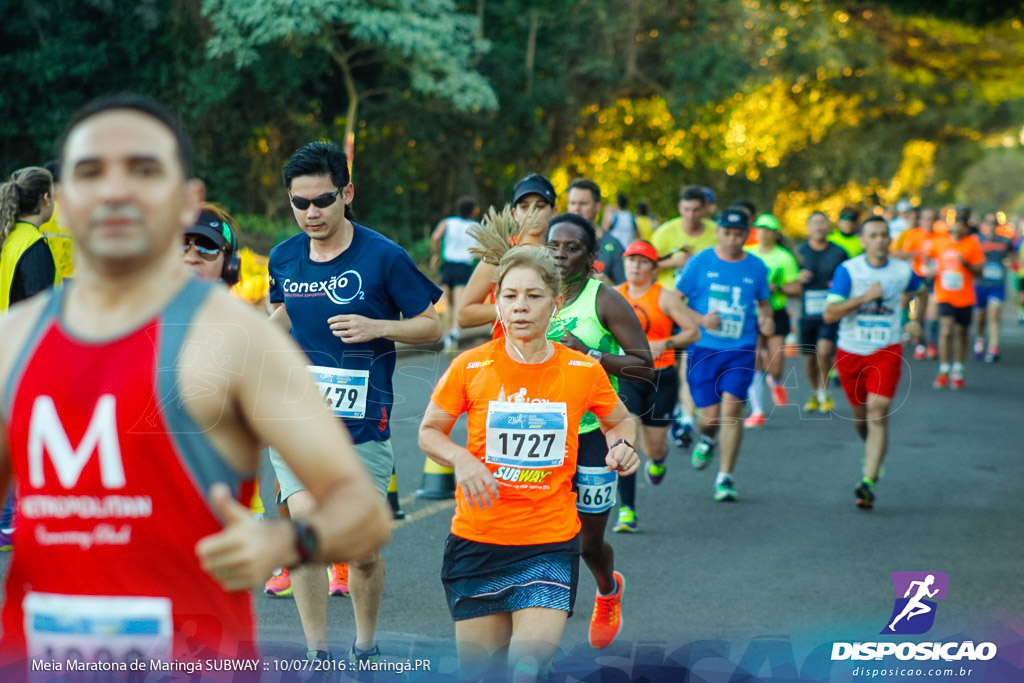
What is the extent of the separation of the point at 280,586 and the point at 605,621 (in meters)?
1.67

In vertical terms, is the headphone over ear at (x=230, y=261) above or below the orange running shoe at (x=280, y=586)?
above

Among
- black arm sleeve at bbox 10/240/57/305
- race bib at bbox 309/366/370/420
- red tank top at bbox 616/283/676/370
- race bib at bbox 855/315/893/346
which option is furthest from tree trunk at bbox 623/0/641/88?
race bib at bbox 309/366/370/420

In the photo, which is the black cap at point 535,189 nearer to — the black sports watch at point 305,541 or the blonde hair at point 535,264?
the blonde hair at point 535,264

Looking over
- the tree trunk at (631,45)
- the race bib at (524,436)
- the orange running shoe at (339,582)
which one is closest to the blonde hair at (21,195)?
the orange running shoe at (339,582)

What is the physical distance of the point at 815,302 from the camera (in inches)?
490

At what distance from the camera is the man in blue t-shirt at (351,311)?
4.74 metres

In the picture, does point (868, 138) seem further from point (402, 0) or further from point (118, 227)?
point (118, 227)

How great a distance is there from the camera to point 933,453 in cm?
1020

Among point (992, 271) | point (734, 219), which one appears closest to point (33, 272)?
point (734, 219)

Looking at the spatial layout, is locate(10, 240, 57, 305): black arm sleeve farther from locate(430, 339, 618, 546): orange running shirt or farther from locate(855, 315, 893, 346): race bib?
locate(855, 315, 893, 346): race bib

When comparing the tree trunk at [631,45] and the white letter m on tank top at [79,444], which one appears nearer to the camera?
the white letter m on tank top at [79,444]

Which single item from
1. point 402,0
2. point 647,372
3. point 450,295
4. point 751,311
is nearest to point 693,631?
point 647,372

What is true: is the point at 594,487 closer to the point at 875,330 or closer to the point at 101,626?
the point at 101,626

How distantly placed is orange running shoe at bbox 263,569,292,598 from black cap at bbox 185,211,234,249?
1664 millimetres
